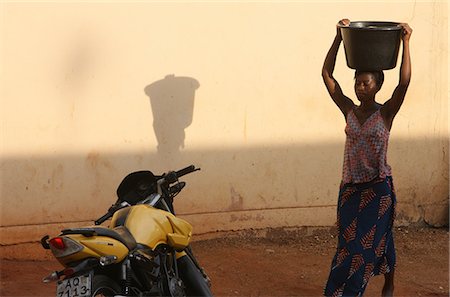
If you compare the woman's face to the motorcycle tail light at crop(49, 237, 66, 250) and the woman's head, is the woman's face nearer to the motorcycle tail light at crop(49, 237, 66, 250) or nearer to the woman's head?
the woman's head

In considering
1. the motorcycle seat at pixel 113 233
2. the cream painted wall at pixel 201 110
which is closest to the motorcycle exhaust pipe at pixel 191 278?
the motorcycle seat at pixel 113 233

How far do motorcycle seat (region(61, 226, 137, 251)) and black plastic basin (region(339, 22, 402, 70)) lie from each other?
179 centimetres

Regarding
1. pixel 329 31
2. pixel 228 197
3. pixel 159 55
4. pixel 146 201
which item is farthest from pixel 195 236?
pixel 146 201

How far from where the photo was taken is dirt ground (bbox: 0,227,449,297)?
24.0 ft

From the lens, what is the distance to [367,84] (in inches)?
242

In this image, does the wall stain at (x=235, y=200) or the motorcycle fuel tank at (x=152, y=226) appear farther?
the wall stain at (x=235, y=200)

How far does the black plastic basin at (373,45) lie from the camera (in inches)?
238

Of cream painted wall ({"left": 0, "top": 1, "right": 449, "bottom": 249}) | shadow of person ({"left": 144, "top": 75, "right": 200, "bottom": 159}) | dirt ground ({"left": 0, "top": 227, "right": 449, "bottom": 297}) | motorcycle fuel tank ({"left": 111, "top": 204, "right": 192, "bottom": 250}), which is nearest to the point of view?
motorcycle fuel tank ({"left": 111, "top": 204, "right": 192, "bottom": 250})

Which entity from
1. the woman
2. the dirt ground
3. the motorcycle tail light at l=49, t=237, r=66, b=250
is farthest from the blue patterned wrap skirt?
the motorcycle tail light at l=49, t=237, r=66, b=250

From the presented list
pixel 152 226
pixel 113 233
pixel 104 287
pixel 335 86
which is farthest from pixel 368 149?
pixel 104 287

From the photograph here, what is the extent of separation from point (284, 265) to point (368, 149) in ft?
6.63

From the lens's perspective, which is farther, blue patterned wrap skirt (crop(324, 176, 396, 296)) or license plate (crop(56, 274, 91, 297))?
blue patterned wrap skirt (crop(324, 176, 396, 296))

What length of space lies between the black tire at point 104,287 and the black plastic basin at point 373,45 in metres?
2.02

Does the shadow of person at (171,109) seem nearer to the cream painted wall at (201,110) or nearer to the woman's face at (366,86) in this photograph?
the cream painted wall at (201,110)
